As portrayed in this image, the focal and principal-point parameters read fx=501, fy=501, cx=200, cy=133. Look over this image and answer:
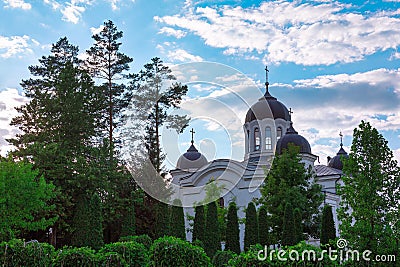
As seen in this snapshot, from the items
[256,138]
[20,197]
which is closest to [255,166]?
[256,138]

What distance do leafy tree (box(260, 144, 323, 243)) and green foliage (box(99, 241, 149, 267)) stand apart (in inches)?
565

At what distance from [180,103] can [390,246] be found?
20283 millimetres

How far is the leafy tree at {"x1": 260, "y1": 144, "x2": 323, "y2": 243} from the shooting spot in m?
26.4

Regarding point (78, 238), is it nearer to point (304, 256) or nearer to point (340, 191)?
point (340, 191)

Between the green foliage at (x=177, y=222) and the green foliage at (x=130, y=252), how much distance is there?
13491 mm

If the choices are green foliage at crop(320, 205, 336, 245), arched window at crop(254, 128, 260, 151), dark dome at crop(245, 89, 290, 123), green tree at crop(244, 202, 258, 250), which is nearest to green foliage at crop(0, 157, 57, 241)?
green tree at crop(244, 202, 258, 250)

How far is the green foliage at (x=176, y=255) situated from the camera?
37.8 ft

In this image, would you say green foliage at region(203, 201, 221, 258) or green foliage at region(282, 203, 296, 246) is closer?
green foliage at region(282, 203, 296, 246)

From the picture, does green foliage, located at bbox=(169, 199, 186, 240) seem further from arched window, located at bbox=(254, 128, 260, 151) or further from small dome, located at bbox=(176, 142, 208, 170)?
small dome, located at bbox=(176, 142, 208, 170)

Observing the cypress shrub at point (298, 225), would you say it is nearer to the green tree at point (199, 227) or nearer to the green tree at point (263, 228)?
the green tree at point (263, 228)

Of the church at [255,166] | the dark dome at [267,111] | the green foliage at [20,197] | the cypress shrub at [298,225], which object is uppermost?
the dark dome at [267,111]

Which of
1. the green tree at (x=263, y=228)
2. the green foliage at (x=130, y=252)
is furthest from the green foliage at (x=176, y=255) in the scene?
the green tree at (x=263, y=228)

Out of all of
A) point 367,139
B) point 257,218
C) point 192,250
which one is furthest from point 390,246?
point 257,218

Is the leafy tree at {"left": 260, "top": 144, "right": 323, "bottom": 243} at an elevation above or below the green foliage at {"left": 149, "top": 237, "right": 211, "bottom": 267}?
above
